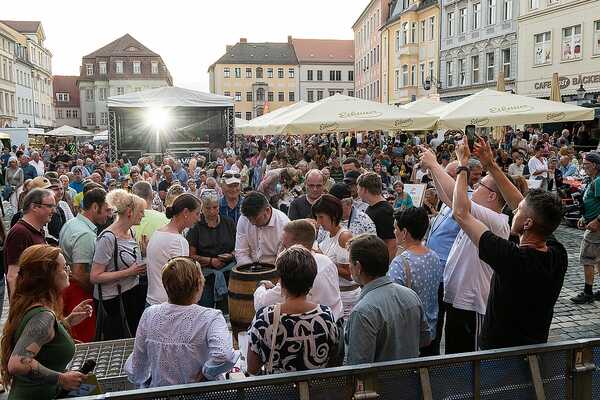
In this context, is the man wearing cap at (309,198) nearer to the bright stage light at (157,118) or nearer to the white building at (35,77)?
the bright stage light at (157,118)

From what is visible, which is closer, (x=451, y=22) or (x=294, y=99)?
(x=451, y=22)

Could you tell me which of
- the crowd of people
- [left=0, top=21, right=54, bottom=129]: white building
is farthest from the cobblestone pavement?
[left=0, top=21, right=54, bottom=129]: white building

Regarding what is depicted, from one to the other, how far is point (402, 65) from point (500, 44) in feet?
43.6

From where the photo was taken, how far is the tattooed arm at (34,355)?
9.44 feet

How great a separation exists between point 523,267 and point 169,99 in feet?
52.7

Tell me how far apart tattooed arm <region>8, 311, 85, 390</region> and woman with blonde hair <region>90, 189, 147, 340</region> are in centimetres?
158

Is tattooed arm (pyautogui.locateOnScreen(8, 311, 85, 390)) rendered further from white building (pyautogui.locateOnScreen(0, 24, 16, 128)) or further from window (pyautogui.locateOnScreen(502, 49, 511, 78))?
white building (pyautogui.locateOnScreen(0, 24, 16, 128))

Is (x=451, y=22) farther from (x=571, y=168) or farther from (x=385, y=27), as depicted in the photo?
(x=571, y=168)

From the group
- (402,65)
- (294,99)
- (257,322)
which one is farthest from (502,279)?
(294,99)

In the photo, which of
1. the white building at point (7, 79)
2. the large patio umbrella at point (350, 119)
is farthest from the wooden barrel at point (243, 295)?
the white building at point (7, 79)

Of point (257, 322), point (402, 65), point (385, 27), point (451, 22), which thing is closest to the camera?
point (257, 322)

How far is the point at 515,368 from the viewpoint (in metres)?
2.83

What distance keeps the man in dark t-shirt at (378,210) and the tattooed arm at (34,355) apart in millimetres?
3386

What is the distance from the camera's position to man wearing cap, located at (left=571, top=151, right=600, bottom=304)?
24.6 feet
